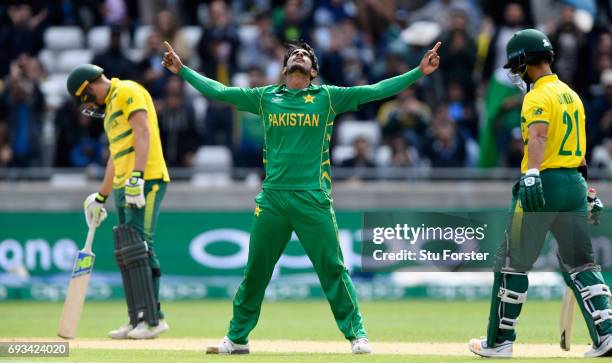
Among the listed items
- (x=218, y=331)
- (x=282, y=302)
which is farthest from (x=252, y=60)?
(x=218, y=331)

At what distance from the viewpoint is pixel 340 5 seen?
23094 millimetres

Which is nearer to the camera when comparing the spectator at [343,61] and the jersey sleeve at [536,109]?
the jersey sleeve at [536,109]

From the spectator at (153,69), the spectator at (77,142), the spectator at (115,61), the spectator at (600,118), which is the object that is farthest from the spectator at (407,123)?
the spectator at (77,142)

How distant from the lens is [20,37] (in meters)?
23.5

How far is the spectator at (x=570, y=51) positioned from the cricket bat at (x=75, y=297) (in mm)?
10315

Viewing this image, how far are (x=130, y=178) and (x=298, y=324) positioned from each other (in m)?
3.43

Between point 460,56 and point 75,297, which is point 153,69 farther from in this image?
point 75,297

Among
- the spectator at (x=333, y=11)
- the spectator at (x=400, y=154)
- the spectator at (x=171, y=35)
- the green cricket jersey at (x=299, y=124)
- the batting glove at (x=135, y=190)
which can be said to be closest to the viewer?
the green cricket jersey at (x=299, y=124)

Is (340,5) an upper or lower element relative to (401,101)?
upper

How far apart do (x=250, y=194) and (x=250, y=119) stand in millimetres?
1539

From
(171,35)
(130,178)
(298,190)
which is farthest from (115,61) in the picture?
(298,190)

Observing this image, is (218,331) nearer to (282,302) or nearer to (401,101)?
(282,302)

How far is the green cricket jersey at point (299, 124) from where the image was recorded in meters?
10.7

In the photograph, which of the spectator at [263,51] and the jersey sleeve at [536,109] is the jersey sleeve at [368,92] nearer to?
the jersey sleeve at [536,109]
